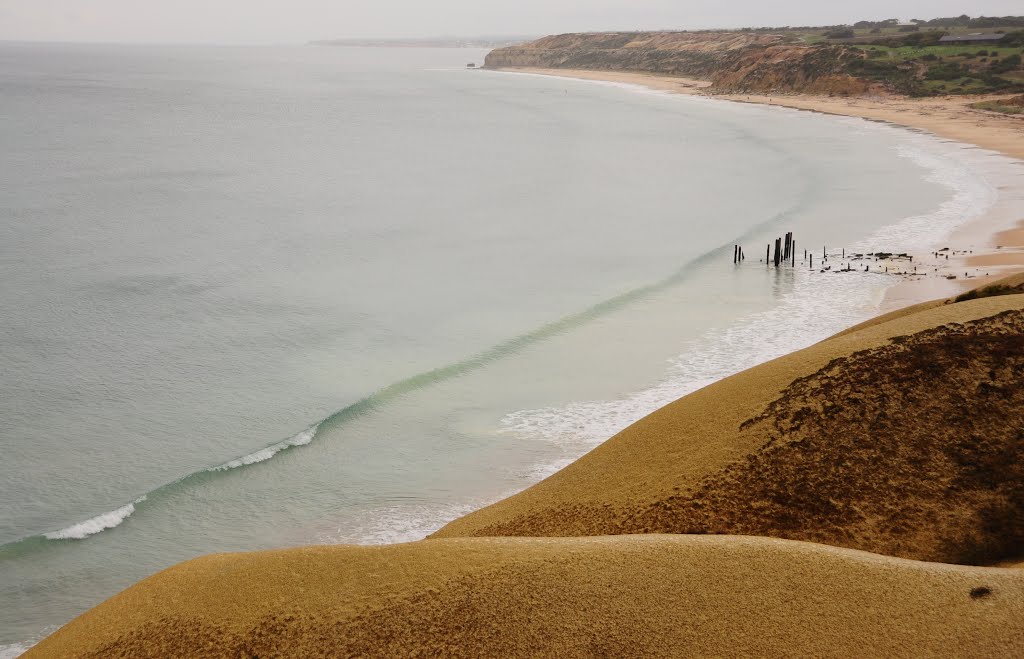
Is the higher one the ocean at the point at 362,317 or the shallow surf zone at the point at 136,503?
the ocean at the point at 362,317

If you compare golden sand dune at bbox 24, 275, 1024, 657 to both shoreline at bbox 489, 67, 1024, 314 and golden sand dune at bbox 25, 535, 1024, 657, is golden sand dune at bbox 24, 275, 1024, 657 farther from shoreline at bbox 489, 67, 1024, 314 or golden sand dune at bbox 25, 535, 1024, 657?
shoreline at bbox 489, 67, 1024, 314

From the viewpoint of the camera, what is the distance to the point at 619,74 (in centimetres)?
18288

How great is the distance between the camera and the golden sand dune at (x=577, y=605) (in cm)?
647

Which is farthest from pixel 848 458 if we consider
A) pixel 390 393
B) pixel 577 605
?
pixel 390 393

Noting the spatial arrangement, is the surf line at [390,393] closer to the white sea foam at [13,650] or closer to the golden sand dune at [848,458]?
the white sea foam at [13,650]

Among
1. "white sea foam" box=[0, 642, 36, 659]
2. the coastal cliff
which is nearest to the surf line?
"white sea foam" box=[0, 642, 36, 659]

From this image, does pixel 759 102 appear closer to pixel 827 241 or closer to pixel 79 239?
pixel 827 241

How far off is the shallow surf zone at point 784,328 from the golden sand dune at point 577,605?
8938 millimetres

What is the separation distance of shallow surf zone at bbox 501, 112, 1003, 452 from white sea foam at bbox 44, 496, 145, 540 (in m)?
7.39

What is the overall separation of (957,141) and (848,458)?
67.3m

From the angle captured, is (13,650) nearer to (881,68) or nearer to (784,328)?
(784,328)

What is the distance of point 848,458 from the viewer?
9.87 meters

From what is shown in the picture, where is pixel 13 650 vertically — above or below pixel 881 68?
below

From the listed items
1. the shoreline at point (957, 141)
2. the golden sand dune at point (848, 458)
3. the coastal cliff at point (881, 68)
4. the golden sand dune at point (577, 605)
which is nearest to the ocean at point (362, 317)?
the shoreline at point (957, 141)
